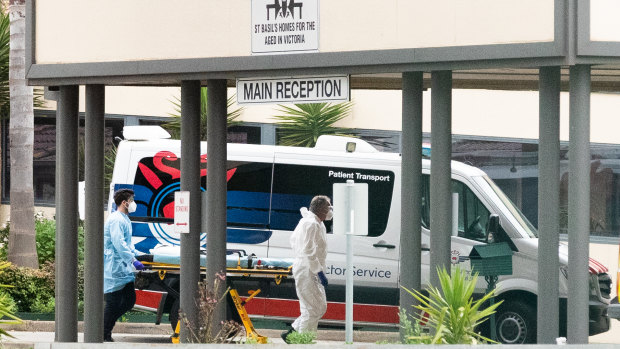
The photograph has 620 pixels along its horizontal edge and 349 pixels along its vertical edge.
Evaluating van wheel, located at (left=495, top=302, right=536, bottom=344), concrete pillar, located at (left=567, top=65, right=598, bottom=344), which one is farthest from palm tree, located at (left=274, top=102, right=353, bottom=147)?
concrete pillar, located at (left=567, top=65, right=598, bottom=344)

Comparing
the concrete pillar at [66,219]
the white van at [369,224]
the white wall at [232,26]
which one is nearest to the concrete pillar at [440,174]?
the white wall at [232,26]

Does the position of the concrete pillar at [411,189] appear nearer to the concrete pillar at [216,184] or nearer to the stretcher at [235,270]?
the concrete pillar at [216,184]

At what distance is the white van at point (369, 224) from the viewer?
1507cm

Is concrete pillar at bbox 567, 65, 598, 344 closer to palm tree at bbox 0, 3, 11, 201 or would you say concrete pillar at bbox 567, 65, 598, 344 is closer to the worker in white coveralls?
the worker in white coveralls

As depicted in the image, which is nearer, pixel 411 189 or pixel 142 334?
pixel 411 189

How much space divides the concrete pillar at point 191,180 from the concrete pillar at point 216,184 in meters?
0.20

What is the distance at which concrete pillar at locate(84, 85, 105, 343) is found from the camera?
12.6 m

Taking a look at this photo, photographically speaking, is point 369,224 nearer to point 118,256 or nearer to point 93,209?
point 118,256

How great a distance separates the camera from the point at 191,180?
12.2 m

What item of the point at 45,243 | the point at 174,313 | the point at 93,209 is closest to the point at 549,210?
the point at 93,209

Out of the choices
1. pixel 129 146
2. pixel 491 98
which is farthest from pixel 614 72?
pixel 491 98

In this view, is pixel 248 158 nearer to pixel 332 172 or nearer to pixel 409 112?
pixel 332 172

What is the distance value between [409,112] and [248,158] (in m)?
5.42

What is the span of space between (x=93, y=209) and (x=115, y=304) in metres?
2.17
